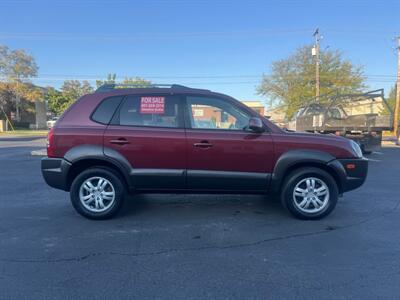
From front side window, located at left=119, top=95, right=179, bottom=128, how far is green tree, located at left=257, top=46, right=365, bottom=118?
27.1 m

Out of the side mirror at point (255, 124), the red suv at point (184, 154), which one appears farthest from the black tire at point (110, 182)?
the side mirror at point (255, 124)

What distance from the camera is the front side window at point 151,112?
4.45 meters

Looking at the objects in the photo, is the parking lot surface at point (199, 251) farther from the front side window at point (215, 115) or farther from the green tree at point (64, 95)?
the green tree at point (64, 95)

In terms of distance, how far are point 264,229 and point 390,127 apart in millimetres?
10053

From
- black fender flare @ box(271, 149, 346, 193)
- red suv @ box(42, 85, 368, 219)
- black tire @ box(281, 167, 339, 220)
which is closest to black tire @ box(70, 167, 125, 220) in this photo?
red suv @ box(42, 85, 368, 219)

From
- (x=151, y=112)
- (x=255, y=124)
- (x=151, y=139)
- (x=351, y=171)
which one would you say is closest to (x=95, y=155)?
(x=151, y=139)

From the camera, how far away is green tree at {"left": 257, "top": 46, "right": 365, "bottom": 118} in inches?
1203

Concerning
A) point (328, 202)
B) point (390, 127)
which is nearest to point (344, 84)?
point (390, 127)

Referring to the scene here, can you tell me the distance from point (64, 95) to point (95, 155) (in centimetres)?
5449

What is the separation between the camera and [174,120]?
4.45m

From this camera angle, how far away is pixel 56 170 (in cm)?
443

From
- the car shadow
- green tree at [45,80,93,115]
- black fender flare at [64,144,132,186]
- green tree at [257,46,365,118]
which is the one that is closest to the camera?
black fender flare at [64,144,132,186]

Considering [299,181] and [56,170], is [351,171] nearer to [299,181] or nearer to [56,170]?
[299,181]

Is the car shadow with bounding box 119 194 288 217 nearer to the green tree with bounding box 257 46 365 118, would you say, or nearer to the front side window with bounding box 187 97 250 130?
the front side window with bounding box 187 97 250 130
